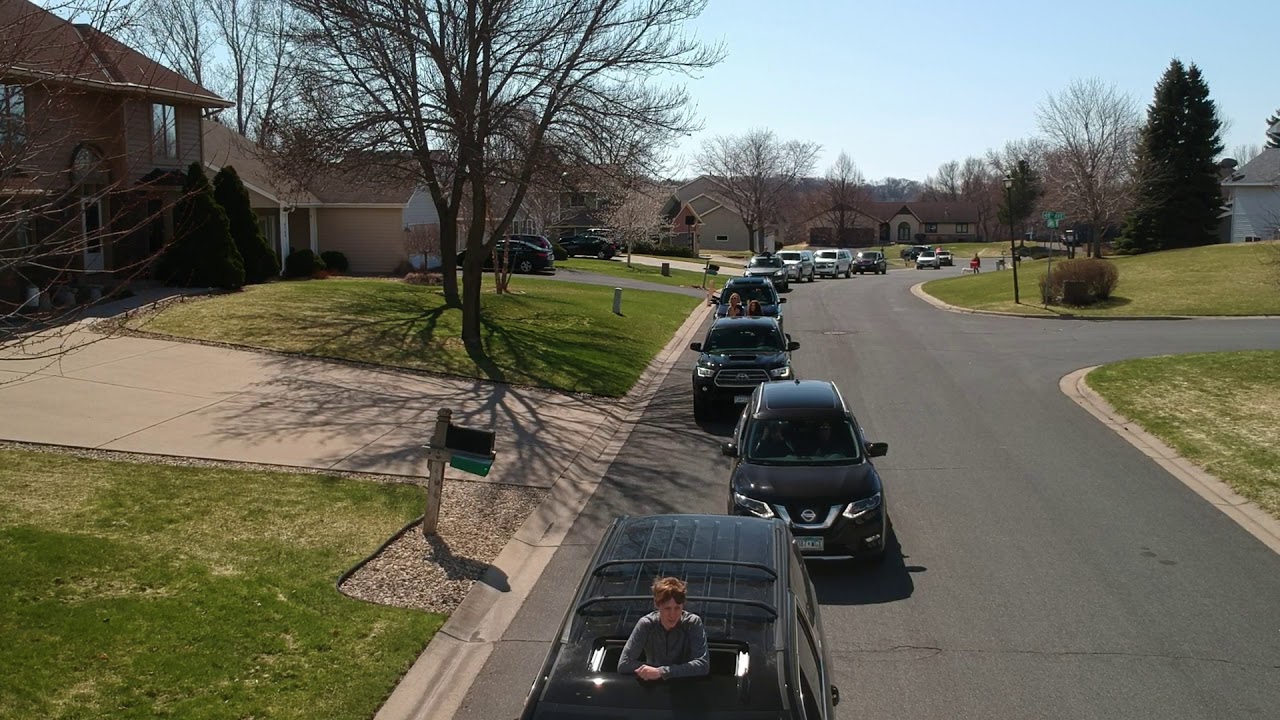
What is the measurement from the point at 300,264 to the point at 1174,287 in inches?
1139

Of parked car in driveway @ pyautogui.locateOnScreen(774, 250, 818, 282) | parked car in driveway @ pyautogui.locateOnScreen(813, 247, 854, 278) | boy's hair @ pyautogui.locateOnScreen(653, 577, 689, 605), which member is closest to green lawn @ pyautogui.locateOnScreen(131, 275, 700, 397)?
boy's hair @ pyautogui.locateOnScreen(653, 577, 689, 605)

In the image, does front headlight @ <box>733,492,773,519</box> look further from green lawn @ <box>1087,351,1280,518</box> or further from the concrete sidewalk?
green lawn @ <box>1087,351,1280,518</box>

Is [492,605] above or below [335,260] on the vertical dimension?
below

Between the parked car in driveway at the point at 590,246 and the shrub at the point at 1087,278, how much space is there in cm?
3152

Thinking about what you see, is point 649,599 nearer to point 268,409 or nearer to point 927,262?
point 268,409

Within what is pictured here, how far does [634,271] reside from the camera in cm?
5425

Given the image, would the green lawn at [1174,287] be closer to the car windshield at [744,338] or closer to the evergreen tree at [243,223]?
the car windshield at [744,338]

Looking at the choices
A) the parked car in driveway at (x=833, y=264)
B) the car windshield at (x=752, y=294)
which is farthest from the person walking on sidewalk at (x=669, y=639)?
the parked car in driveway at (x=833, y=264)

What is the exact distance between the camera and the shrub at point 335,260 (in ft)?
125

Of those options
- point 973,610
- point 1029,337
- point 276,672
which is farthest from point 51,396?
point 1029,337

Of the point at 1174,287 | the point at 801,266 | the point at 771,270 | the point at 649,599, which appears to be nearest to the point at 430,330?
the point at 649,599

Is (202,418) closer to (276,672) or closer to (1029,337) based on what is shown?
(276,672)

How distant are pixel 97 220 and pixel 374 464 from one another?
706 inches

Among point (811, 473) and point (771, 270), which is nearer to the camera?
point (811, 473)
